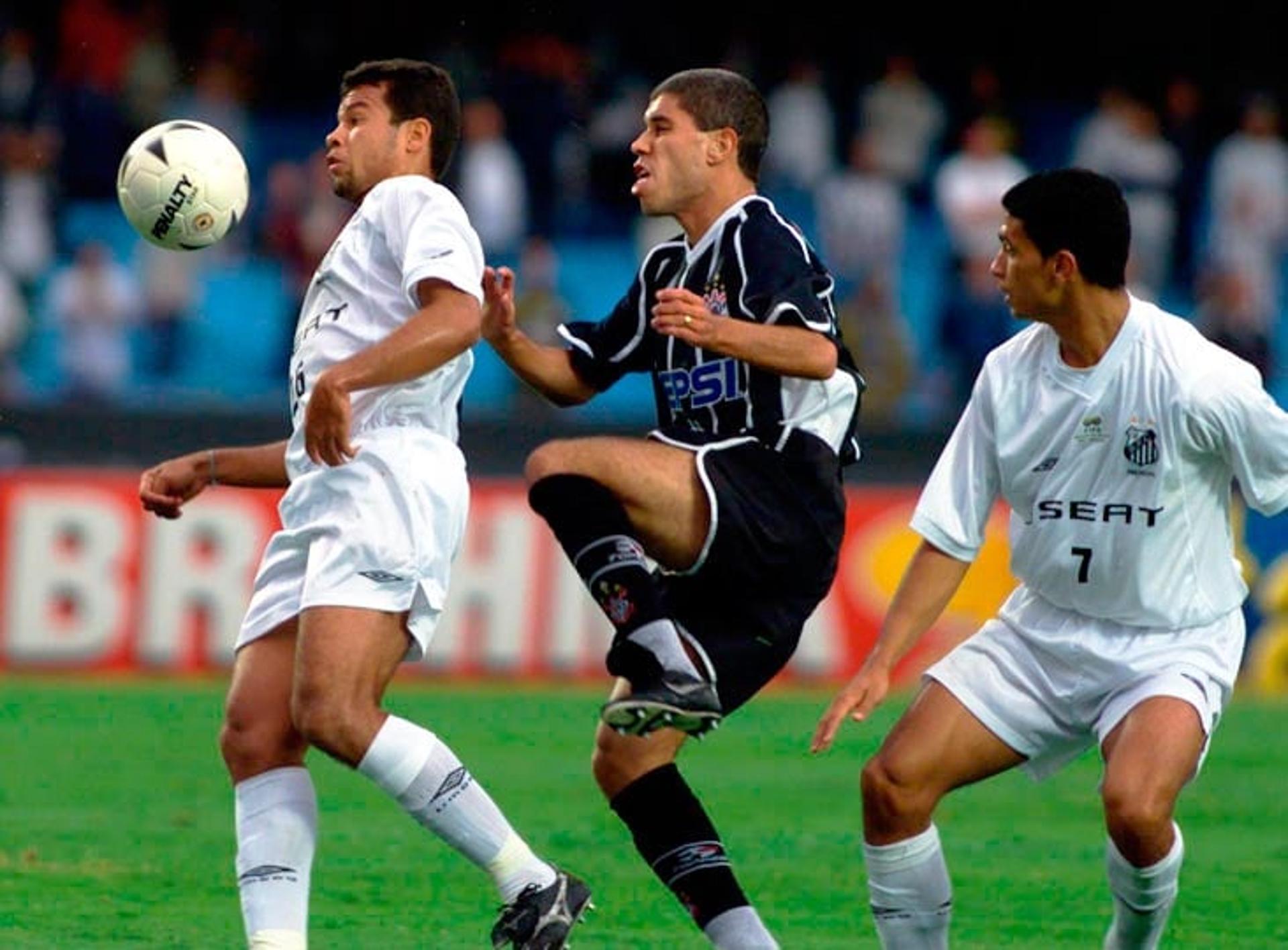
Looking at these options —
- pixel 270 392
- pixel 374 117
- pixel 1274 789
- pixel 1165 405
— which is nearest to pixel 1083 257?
pixel 1165 405

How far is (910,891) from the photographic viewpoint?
657 cm

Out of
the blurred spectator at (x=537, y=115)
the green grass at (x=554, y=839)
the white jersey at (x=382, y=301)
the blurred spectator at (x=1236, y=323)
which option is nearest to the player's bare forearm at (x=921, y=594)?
the white jersey at (x=382, y=301)

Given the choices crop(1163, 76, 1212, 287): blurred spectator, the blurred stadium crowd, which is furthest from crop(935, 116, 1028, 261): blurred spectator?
crop(1163, 76, 1212, 287): blurred spectator

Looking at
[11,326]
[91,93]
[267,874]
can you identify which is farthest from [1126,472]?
[91,93]

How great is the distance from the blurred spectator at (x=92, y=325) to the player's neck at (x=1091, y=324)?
12.3 meters

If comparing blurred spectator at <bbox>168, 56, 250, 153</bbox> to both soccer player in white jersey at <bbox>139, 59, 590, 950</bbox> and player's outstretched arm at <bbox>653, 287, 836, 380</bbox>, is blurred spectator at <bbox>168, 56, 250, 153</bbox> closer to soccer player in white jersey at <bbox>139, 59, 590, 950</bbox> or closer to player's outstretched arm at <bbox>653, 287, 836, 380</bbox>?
soccer player in white jersey at <bbox>139, 59, 590, 950</bbox>

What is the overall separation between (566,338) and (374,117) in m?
0.94

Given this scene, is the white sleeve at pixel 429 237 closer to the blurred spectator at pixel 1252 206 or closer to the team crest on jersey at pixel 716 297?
the team crest on jersey at pixel 716 297

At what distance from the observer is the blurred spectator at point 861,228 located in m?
19.7

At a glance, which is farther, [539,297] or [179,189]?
[539,297]

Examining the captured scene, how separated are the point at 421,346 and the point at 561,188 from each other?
1425cm

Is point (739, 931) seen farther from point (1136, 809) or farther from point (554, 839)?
point (554, 839)

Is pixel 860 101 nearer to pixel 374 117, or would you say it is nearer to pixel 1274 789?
pixel 1274 789

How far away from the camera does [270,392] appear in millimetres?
19141
